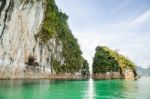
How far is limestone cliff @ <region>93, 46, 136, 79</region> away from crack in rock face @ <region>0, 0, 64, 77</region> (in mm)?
45390

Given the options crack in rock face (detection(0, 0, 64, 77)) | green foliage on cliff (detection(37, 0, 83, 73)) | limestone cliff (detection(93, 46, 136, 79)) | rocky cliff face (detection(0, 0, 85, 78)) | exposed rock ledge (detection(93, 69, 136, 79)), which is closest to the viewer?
crack in rock face (detection(0, 0, 64, 77))

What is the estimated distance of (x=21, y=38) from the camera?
60.8 m

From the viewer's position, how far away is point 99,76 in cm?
11969

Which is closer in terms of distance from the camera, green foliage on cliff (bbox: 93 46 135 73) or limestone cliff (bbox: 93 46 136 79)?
limestone cliff (bbox: 93 46 136 79)

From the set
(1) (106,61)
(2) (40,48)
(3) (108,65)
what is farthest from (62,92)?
(3) (108,65)

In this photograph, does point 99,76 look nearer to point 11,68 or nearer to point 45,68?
point 45,68

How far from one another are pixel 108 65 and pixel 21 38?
64.0 metres

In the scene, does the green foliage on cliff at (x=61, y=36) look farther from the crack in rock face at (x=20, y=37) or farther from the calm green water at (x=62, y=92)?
the calm green water at (x=62, y=92)

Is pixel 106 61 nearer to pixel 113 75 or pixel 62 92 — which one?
pixel 113 75

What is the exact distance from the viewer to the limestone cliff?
12050 centimetres

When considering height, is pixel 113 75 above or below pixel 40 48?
below

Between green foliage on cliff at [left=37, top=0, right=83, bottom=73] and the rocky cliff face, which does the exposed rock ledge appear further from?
the rocky cliff face

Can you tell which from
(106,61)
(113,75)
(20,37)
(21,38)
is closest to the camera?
(20,37)

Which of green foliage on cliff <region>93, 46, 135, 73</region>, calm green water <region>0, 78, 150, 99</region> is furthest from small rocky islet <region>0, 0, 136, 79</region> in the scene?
calm green water <region>0, 78, 150, 99</region>
